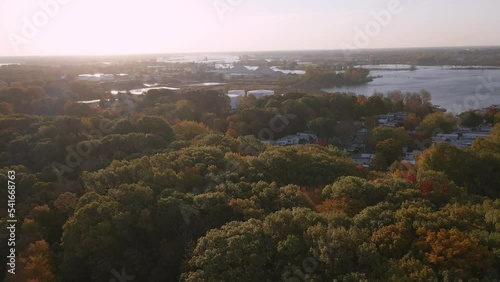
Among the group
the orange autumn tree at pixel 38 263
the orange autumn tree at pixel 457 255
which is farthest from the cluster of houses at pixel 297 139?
the orange autumn tree at pixel 457 255

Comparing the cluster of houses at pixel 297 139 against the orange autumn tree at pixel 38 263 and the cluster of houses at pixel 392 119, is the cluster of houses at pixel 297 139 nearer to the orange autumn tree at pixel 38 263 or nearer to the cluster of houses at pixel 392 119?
the cluster of houses at pixel 392 119

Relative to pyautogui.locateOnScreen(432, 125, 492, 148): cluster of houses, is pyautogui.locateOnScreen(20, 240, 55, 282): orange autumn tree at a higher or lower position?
higher

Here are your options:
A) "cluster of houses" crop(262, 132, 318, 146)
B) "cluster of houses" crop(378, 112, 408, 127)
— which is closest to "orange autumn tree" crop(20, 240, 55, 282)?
"cluster of houses" crop(262, 132, 318, 146)

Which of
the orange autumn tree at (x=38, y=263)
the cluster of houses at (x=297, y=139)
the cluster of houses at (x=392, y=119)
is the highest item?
the orange autumn tree at (x=38, y=263)

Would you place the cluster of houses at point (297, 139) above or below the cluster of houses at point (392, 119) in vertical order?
below

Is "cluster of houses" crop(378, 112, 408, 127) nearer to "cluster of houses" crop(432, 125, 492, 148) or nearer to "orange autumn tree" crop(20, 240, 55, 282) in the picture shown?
"cluster of houses" crop(432, 125, 492, 148)

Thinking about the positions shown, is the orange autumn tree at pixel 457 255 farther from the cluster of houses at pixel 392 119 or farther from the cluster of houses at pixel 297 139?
the cluster of houses at pixel 392 119

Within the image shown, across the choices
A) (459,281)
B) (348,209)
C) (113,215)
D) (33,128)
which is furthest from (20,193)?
(459,281)

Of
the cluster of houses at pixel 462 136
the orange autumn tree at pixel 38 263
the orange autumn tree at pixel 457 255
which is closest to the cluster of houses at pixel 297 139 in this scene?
the cluster of houses at pixel 462 136

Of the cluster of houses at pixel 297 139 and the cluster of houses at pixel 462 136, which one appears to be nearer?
the cluster of houses at pixel 462 136

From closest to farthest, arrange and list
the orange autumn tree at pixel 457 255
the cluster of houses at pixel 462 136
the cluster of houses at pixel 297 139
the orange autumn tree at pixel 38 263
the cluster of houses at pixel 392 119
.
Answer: the orange autumn tree at pixel 457 255, the orange autumn tree at pixel 38 263, the cluster of houses at pixel 462 136, the cluster of houses at pixel 297 139, the cluster of houses at pixel 392 119

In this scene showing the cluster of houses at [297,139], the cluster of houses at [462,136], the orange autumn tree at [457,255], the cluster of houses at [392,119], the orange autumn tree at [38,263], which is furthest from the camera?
the cluster of houses at [392,119]

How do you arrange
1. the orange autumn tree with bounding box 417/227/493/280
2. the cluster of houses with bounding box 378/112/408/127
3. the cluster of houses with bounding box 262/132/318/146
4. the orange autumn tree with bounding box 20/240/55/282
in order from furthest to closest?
1. the cluster of houses with bounding box 378/112/408/127
2. the cluster of houses with bounding box 262/132/318/146
3. the orange autumn tree with bounding box 20/240/55/282
4. the orange autumn tree with bounding box 417/227/493/280

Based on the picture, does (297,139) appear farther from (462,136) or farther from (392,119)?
(392,119)
